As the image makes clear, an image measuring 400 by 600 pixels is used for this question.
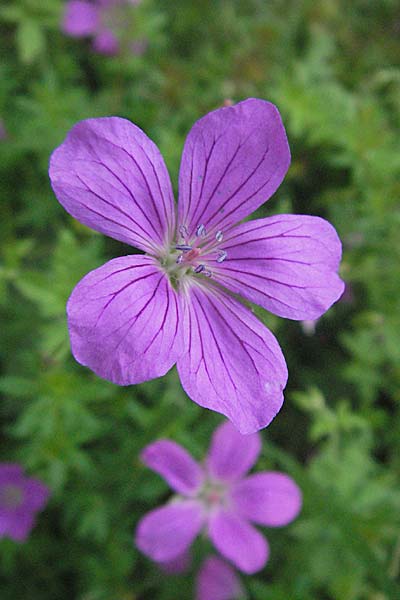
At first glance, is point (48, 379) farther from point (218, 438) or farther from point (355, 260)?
point (355, 260)

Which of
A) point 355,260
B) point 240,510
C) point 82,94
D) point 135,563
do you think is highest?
point 82,94

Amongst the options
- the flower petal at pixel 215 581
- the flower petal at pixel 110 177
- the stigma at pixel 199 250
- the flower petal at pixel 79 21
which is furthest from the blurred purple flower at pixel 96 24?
the flower petal at pixel 215 581

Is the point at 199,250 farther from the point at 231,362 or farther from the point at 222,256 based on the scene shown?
the point at 231,362

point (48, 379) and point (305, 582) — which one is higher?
point (48, 379)

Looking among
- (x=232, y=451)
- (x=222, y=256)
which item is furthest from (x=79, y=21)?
(x=232, y=451)

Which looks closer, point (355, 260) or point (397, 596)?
point (397, 596)

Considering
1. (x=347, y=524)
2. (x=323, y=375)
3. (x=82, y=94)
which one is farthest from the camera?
(x=323, y=375)

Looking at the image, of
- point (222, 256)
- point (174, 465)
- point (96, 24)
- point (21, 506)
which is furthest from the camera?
point (96, 24)

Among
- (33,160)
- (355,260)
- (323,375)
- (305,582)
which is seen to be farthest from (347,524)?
(33,160)
